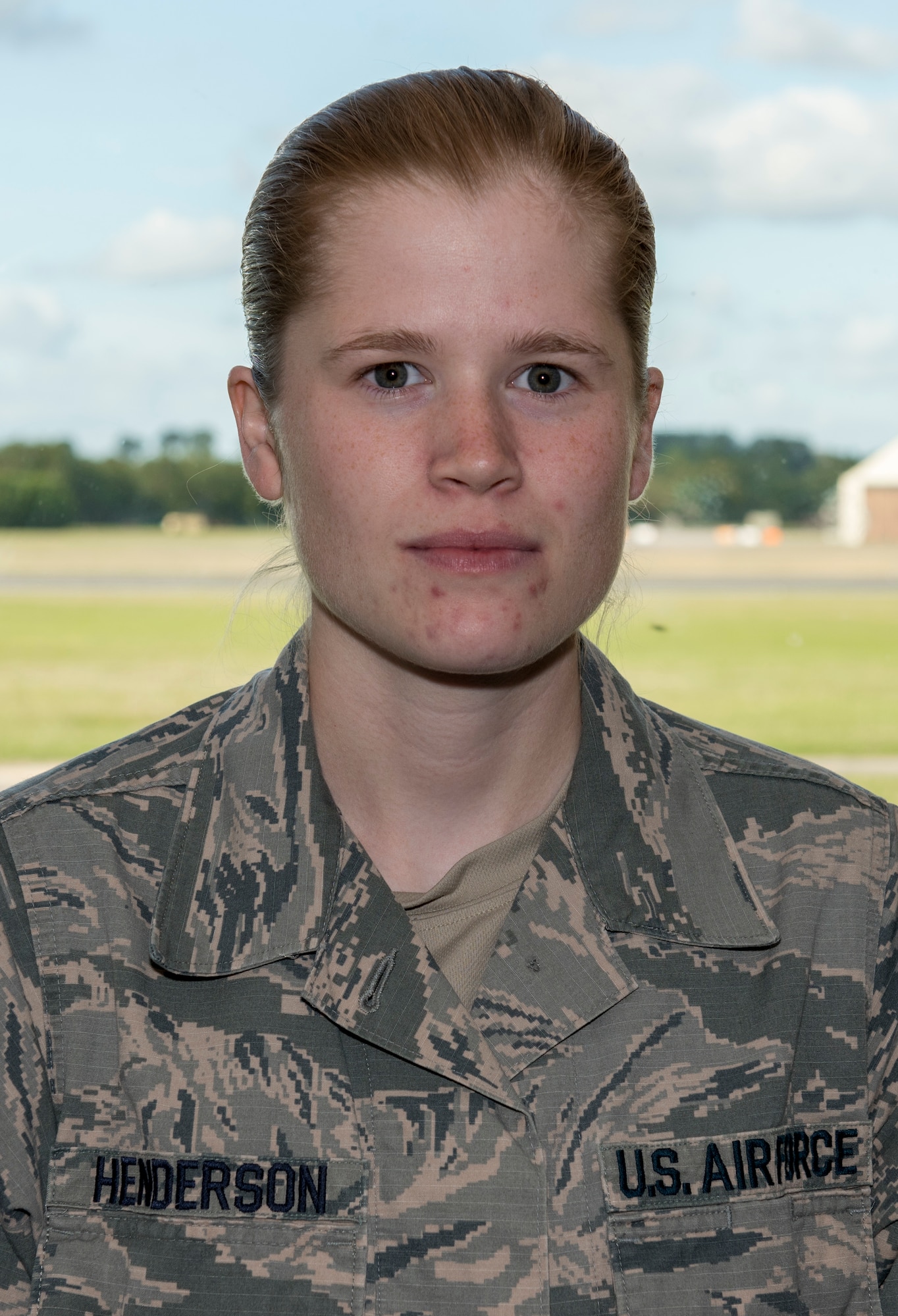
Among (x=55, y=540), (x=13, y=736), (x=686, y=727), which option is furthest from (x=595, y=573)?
(x=13, y=736)

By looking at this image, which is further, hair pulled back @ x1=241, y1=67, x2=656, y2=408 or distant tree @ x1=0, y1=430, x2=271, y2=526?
distant tree @ x1=0, y1=430, x2=271, y2=526

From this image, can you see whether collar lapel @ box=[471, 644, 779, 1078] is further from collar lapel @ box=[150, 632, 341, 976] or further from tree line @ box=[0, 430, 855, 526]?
tree line @ box=[0, 430, 855, 526]

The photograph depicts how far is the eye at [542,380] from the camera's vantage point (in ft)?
3.36

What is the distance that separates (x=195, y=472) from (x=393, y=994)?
1.32m

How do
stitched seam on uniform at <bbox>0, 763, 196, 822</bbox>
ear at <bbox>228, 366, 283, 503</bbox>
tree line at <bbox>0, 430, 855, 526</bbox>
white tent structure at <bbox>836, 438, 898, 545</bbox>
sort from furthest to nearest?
white tent structure at <bbox>836, 438, 898, 545</bbox>, tree line at <bbox>0, 430, 855, 526</bbox>, ear at <bbox>228, 366, 283, 503</bbox>, stitched seam on uniform at <bbox>0, 763, 196, 822</bbox>

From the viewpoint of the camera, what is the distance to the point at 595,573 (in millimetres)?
1046

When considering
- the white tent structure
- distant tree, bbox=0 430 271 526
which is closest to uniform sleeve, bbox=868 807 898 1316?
distant tree, bbox=0 430 271 526

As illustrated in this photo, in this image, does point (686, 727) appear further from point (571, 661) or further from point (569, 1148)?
point (569, 1148)

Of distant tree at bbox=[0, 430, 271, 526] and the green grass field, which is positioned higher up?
distant tree at bbox=[0, 430, 271, 526]

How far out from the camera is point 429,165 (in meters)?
1.02

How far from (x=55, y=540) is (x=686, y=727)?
1.50 meters

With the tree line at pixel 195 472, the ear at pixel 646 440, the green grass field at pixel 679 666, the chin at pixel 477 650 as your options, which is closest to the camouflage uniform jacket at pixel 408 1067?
the chin at pixel 477 650

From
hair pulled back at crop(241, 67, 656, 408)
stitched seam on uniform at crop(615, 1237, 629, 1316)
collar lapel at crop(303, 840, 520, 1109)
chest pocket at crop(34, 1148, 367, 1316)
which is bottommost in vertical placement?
stitched seam on uniform at crop(615, 1237, 629, 1316)

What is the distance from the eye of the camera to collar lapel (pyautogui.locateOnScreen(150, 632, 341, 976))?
1.03 meters
